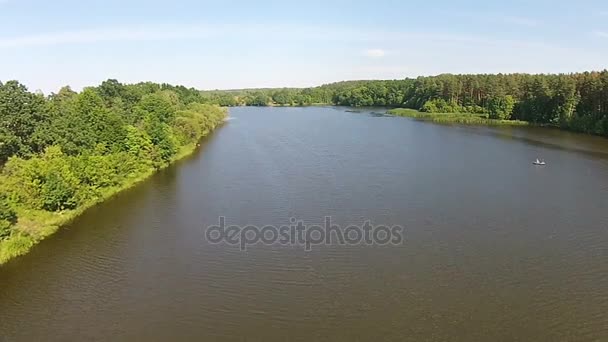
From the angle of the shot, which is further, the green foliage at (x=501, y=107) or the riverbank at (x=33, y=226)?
the green foliage at (x=501, y=107)

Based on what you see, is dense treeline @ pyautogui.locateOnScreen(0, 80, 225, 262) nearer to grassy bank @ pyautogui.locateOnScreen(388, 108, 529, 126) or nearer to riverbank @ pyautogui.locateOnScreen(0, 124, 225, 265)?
riverbank @ pyautogui.locateOnScreen(0, 124, 225, 265)

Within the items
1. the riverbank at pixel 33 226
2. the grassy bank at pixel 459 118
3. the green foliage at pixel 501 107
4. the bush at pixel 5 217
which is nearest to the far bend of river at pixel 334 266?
the riverbank at pixel 33 226

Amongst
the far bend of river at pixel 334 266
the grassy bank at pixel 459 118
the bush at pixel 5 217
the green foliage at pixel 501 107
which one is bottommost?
the far bend of river at pixel 334 266

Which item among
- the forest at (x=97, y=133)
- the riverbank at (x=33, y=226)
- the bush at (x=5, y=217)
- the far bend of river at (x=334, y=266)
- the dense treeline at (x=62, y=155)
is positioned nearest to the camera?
the far bend of river at (x=334, y=266)

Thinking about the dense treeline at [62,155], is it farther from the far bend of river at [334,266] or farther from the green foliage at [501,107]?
the green foliage at [501,107]

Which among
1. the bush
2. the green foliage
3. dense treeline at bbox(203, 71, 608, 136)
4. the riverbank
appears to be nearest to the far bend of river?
the riverbank

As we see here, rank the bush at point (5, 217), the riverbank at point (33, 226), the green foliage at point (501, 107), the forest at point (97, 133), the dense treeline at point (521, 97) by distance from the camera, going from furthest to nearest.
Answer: the green foliage at point (501, 107) → the dense treeline at point (521, 97) → the forest at point (97, 133) → the riverbank at point (33, 226) → the bush at point (5, 217)

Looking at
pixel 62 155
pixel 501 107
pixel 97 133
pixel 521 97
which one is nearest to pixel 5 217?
pixel 62 155

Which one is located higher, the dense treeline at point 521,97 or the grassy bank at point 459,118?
the dense treeline at point 521,97
